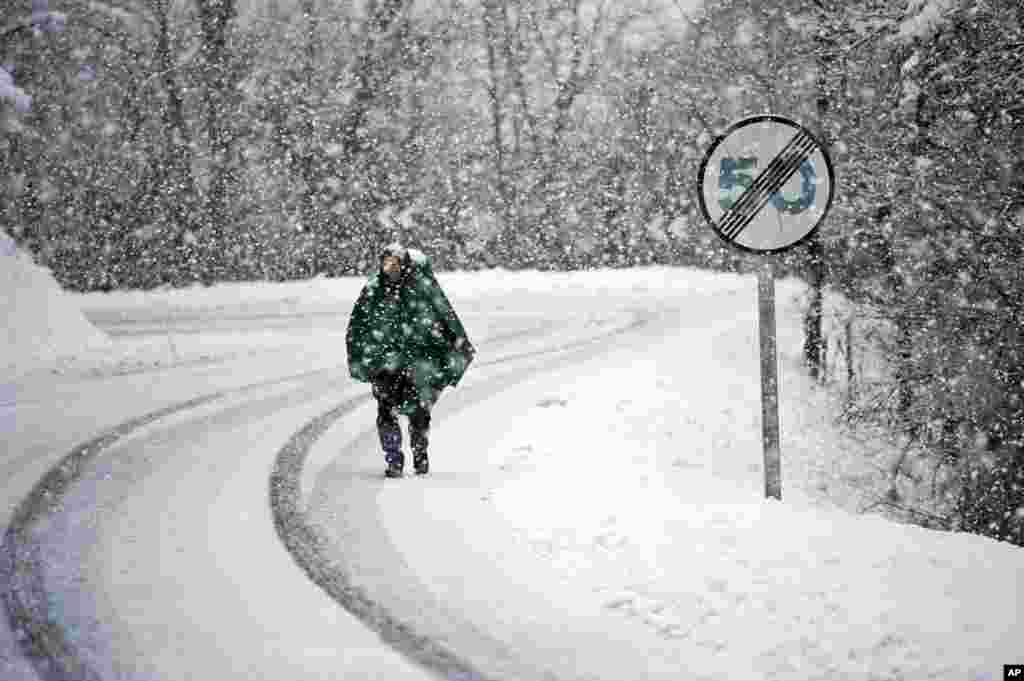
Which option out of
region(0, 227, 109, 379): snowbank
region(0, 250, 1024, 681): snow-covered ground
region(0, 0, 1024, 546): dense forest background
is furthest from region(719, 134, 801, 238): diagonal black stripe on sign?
region(0, 0, 1024, 546): dense forest background

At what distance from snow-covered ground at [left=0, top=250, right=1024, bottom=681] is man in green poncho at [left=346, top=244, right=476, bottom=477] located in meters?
0.47

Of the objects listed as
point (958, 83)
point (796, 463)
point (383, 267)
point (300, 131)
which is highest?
point (300, 131)

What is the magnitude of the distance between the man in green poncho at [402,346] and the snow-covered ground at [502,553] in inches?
18.4

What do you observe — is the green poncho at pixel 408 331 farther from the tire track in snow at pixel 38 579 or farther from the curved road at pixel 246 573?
the tire track in snow at pixel 38 579

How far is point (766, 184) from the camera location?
16.7 feet

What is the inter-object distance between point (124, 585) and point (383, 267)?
309cm

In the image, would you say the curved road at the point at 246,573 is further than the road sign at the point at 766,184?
No

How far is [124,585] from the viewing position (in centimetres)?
477

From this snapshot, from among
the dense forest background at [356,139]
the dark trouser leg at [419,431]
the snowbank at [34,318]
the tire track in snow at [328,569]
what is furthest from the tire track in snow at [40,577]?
the dense forest background at [356,139]

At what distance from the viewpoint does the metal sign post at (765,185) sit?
506 cm

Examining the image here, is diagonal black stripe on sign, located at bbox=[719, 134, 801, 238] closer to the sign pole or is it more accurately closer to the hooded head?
the sign pole

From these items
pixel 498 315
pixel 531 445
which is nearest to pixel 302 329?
pixel 498 315

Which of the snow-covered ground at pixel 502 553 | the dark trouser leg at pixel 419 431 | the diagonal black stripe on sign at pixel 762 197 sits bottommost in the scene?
the snow-covered ground at pixel 502 553

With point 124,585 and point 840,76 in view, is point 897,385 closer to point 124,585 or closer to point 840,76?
point 840,76
